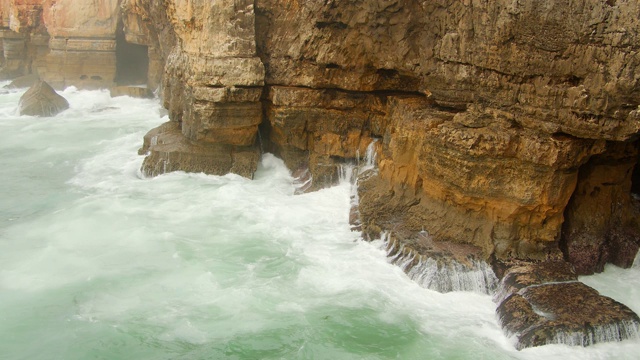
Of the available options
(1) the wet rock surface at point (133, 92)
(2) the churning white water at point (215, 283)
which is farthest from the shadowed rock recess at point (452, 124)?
(1) the wet rock surface at point (133, 92)

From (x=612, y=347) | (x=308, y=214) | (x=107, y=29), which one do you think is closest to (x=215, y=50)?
(x=308, y=214)

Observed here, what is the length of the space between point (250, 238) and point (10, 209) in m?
5.34

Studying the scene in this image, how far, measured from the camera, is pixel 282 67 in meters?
12.0

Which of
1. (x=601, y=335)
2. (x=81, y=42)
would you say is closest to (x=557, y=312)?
(x=601, y=335)

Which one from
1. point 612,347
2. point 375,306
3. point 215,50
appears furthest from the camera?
point 215,50

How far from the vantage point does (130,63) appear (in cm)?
2378

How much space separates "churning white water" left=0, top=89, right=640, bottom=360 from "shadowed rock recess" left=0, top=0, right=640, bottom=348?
1.55ft

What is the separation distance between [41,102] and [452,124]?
52.3ft

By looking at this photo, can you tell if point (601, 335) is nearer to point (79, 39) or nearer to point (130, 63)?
point (79, 39)

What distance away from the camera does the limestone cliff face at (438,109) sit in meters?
7.39

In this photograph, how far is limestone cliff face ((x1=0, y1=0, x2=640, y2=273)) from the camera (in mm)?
7387

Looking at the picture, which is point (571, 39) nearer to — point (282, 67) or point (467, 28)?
point (467, 28)

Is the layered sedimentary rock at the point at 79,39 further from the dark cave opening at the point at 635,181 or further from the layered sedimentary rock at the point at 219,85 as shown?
the dark cave opening at the point at 635,181

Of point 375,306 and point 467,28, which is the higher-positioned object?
point 467,28
